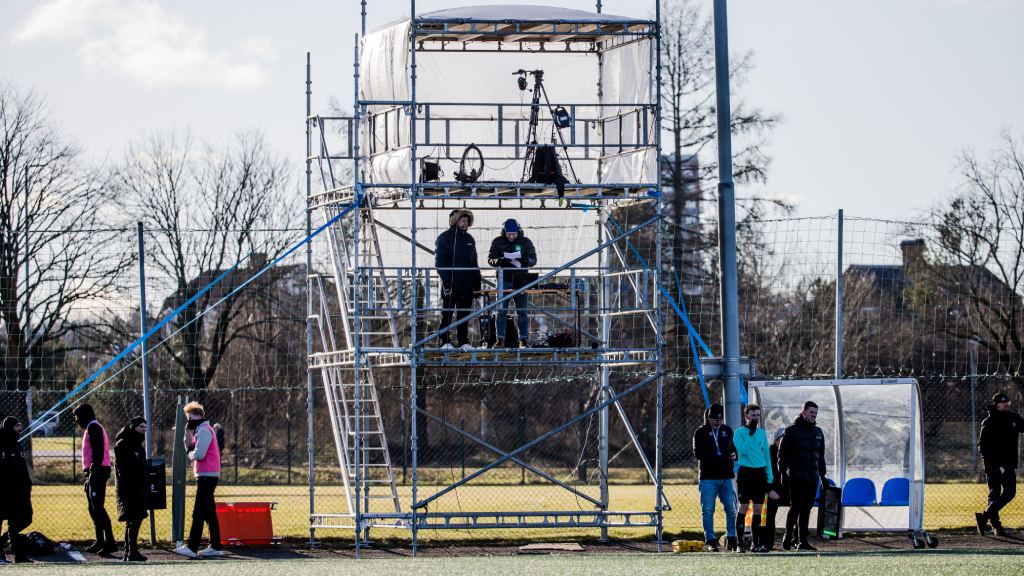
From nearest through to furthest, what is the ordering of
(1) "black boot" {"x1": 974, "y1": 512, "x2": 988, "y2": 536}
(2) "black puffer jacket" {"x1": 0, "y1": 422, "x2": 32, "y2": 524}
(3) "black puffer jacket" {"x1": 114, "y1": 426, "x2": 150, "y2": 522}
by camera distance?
1. (2) "black puffer jacket" {"x1": 0, "y1": 422, "x2": 32, "y2": 524}
2. (3) "black puffer jacket" {"x1": 114, "y1": 426, "x2": 150, "y2": 522}
3. (1) "black boot" {"x1": 974, "y1": 512, "x2": 988, "y2": 536}

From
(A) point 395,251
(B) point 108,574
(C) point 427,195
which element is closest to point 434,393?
(A) point 395,251

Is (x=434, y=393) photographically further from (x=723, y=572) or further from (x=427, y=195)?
(x=723, y=572)

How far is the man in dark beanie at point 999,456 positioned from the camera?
13.7 meters

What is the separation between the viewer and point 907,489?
13.2 meters

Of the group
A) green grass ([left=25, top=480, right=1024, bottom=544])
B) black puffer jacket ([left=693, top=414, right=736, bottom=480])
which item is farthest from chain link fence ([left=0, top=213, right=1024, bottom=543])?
black puffer jacket ([left=693, top=414, right=736, bottom=480])

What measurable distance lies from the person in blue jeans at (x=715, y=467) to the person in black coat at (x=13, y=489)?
24.0 ft

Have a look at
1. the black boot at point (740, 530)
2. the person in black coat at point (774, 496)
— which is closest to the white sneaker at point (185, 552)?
the black boot at point (740, 530)

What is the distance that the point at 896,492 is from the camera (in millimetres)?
13211

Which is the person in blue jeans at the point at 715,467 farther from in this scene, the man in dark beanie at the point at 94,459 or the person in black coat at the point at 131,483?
the man in dark beanie at the point at 94,459

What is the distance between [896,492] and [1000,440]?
72.1 inches

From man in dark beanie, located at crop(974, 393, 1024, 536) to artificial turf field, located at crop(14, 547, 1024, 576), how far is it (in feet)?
7.09

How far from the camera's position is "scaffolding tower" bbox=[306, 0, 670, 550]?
40.7 feet

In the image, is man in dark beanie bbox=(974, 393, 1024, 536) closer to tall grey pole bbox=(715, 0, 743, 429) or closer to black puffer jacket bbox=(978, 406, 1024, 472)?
black puffer jacket bbox=(978, 406, 1024, 472)

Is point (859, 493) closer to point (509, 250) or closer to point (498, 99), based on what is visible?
point (509, 250)
